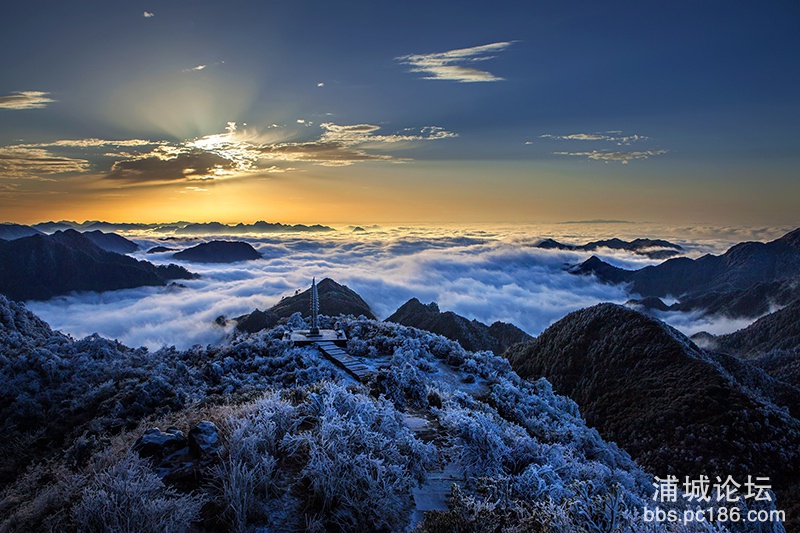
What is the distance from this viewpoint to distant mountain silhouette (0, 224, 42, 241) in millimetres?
153125

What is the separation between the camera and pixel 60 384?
15938 mm

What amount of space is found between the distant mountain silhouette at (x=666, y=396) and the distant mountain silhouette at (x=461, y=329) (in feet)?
56.7

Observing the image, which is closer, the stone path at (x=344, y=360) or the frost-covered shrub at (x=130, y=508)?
the frost-covered shrub at (x=130, y=508)

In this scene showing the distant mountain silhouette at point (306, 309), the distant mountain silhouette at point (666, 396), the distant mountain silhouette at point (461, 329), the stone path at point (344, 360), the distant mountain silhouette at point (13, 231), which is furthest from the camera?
the distant mountain silhouette at point (13, 231)

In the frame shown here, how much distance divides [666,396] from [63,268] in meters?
173

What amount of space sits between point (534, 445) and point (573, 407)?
13805mm

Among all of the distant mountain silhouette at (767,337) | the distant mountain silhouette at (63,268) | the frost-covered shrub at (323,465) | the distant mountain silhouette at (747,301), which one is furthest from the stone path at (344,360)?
the distant mountain silhouette at (63,268)

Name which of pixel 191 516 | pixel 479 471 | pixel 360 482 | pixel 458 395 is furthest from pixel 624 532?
pixel 458 395

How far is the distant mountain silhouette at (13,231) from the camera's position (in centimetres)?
15312

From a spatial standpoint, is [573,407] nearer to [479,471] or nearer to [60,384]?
[479,471]

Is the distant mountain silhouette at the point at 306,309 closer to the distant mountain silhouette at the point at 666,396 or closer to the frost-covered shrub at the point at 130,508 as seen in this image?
the distant mountain silhouette at the point at 666,396

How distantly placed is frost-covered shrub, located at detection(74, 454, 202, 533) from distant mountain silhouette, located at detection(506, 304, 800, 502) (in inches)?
1132

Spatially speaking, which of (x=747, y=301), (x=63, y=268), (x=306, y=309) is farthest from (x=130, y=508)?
(x=63, y=268)

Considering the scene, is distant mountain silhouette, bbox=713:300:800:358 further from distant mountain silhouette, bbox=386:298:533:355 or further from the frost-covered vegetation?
the frost-covered vegetation
